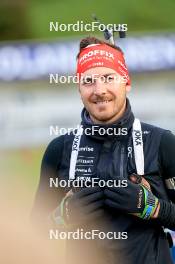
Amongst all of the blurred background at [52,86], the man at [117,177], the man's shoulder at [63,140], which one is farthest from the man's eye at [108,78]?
the blurred background at [52,86]

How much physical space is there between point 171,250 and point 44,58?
757cm

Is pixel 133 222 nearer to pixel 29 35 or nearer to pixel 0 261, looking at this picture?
pixel 0 261

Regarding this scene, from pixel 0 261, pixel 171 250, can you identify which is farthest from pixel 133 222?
pixel 0 261

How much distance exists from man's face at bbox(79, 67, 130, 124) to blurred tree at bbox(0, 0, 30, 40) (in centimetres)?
856

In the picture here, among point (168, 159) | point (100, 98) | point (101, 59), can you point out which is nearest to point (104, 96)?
point (100, 98)

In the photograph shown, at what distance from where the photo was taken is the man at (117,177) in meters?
2.83

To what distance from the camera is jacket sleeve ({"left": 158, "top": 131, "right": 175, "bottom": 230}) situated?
286 cm

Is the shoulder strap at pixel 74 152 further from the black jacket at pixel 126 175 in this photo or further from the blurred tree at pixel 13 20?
the blurred tree at pixel 13 20

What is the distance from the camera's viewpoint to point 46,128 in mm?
9992

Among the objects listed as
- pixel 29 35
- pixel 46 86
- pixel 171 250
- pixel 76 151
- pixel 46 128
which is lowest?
pixel 171 250

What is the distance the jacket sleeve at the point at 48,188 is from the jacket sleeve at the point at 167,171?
471mm

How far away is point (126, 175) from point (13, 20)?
9872 millimetres

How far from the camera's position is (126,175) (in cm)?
287

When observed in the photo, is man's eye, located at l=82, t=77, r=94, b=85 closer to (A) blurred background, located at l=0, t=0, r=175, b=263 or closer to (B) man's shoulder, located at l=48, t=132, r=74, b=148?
(B) man's shoulder, located at l=48, t=132, r=74, b=148
